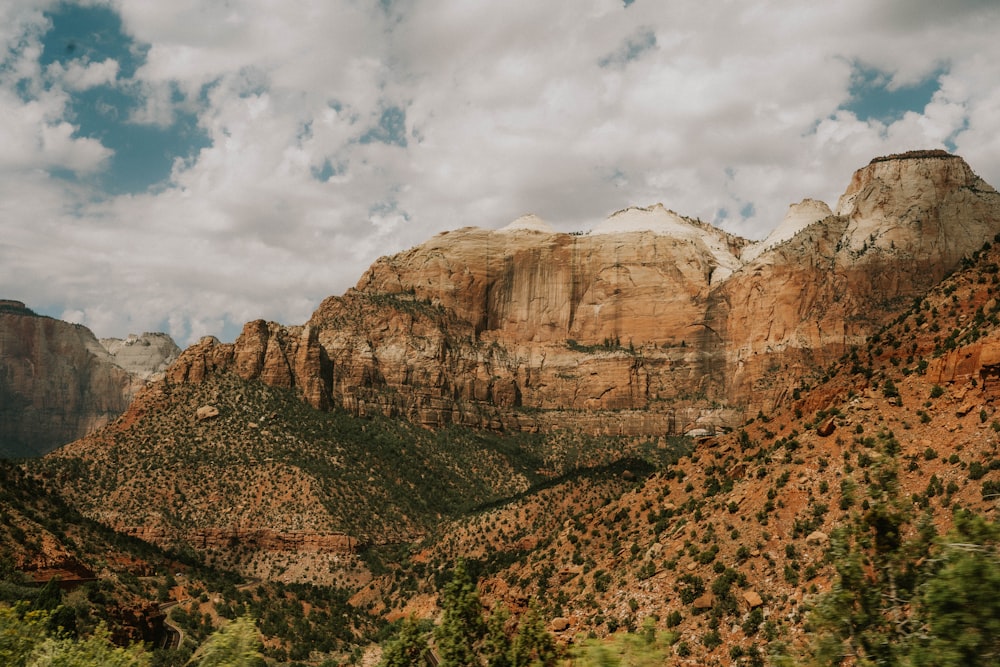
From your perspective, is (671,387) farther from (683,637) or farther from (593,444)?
(683,637)

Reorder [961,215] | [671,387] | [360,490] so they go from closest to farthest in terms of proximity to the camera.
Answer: [360,490] < [961,215] < [671,387]

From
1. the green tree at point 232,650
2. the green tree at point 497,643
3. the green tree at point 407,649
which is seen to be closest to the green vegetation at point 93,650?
the green tree at point 232,650

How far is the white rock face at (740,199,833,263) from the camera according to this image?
178125 mm

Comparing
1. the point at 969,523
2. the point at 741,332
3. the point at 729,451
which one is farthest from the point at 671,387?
the point at 969,523

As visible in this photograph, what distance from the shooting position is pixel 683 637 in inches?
1140

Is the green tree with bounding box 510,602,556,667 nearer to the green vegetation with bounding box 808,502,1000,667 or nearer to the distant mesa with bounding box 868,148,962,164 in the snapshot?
the green vegetation with bounding box 808,502,1000,667

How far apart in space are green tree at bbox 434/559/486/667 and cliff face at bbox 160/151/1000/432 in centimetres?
8998

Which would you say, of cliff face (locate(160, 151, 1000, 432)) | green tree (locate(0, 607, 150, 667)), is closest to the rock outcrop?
cliff face (locate(160, 151, 1000, 432))

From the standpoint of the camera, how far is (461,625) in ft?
104

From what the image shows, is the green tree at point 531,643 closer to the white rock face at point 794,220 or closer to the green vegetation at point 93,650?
the green vegetation at point 93,650

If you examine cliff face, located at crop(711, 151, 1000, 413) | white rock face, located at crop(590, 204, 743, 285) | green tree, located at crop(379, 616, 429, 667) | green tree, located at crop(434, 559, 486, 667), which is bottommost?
green tree, located at crop(379, 616, 429, 667)

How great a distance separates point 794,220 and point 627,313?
53009 millimetres

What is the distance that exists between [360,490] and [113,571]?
45282 millimetres

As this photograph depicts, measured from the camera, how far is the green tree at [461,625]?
30.3 meters
